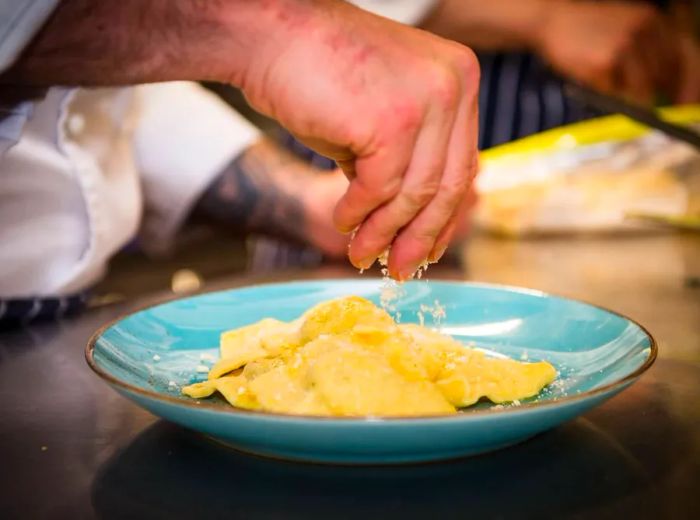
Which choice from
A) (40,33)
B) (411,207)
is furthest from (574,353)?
(40,33)

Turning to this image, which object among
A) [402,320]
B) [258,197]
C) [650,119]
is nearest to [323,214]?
[258,197]

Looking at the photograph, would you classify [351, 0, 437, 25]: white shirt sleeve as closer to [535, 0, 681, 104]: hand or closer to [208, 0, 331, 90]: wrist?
[535, 0, 681, 104]: hand

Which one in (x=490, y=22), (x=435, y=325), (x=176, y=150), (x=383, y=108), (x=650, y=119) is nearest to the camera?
(x=383, y=108)

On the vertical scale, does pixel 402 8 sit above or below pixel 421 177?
below

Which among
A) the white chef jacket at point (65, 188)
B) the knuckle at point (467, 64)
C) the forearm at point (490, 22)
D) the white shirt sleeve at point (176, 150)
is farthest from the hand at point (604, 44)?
the knuckle at point (467, 64)

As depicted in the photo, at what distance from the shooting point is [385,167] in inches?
30.5

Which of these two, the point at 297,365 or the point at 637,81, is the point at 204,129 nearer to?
the point at 297,365

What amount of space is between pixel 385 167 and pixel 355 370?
0.20 m

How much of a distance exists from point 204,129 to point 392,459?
1.34 metres

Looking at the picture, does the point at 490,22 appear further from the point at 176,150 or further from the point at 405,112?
the point at 405,112

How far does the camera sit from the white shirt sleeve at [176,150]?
1814mm

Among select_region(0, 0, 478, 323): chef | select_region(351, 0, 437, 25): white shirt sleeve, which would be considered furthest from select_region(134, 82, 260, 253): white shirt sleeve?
select_region(0, 0, 478, 323): chef

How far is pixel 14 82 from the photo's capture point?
0.90 metres

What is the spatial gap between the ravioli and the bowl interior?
0.03 m
